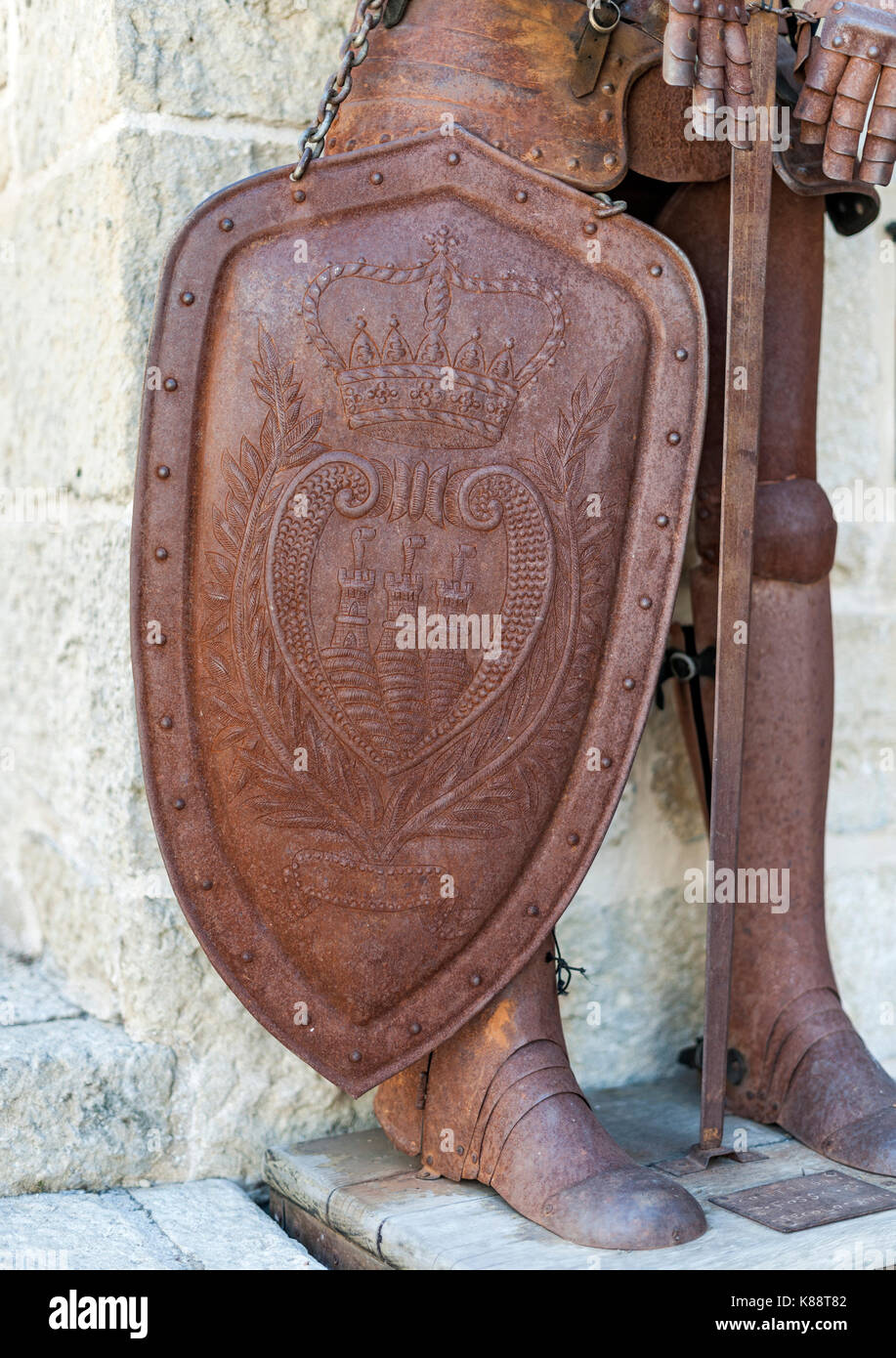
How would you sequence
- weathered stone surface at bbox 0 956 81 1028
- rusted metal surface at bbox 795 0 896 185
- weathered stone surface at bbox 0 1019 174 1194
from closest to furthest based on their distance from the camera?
rusted metal surface at bbox 795 0 896 185, weathered stone surface at bbox 0 1019 174 1194, weathered stone surface at bbox 0 956 81 1028

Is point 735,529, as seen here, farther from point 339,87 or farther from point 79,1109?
point 79,1109

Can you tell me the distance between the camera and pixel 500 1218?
1.26 metres

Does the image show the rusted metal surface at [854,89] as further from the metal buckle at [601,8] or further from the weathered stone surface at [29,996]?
the weathered stone surface at [29,996]

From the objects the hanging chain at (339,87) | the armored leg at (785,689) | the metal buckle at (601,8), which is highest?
the metal buckle at (601,8)

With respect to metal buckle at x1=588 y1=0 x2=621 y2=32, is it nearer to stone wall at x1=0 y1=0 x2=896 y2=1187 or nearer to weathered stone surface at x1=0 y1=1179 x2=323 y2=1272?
stone wall at x1=0 y1=0 x2=896 y2=1187

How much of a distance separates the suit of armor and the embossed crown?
0.13m

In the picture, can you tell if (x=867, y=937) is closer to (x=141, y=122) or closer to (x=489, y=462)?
(x=489, y=462)

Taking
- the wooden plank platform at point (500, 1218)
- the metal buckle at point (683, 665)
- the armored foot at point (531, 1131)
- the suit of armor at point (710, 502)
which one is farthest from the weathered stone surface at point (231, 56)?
the wooden plank platform at point (500, 1218)

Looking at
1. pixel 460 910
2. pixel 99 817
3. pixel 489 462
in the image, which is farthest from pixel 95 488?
pixel 460 910

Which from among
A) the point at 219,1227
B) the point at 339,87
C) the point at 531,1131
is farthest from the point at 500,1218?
the point at 339,87

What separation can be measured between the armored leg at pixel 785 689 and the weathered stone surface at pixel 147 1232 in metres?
0.54

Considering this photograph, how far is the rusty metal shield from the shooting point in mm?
1244

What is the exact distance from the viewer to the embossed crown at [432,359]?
4.12 ft

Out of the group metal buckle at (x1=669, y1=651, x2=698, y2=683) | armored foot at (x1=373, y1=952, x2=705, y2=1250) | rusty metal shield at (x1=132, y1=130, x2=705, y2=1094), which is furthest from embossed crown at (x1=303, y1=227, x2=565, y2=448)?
armored foot at (x1=373, y1=952, x2=705, y2=1250)
